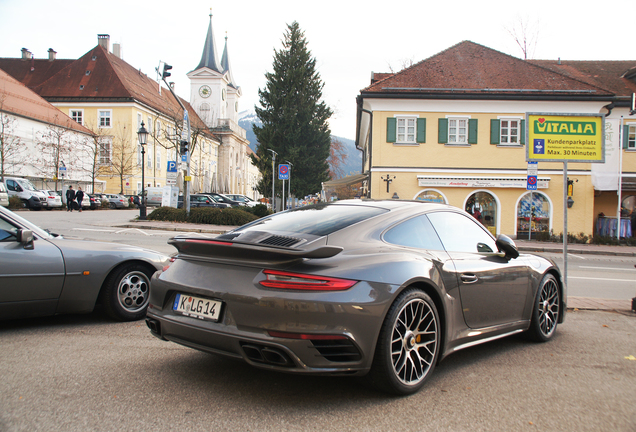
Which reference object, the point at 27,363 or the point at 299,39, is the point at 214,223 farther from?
the point at 299,39

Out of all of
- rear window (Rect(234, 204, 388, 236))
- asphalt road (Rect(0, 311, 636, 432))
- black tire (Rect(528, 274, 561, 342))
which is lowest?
asphalt road (Rect(0, 311, 636, 432))

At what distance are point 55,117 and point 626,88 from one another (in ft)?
165

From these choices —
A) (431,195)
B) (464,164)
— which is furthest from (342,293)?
(464,164)

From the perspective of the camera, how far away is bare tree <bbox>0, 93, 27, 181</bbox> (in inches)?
1614

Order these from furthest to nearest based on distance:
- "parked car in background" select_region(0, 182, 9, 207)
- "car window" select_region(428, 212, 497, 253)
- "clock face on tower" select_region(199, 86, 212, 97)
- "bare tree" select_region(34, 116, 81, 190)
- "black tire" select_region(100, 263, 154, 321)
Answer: "clock face on tower" select_region(199, 86, 212, 97) → "bare tree" select_region(34, 116, 81, 190) → "parked car in background" select_region(0, 182, 9, 207) → "black tire" select_region(100, 263, 154, 321) → "car window" select_region(428, 212, 497, 253)

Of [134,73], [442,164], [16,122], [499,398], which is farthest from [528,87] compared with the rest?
[134,73]

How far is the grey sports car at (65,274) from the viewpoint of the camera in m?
4.55

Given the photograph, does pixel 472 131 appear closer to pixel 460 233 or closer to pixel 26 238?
pixel 460 233

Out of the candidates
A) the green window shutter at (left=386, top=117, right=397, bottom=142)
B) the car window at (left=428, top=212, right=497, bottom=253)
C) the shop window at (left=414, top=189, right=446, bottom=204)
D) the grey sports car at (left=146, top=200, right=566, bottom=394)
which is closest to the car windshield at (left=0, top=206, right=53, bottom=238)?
the grey sports car at (left=146, top=200, right=566, bottom=394)

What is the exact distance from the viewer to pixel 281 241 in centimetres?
332

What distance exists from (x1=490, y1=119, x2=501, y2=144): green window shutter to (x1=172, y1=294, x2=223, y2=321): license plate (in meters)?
25.6

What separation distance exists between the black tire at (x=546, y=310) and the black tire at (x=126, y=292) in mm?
4039

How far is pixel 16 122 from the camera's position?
44906 mm

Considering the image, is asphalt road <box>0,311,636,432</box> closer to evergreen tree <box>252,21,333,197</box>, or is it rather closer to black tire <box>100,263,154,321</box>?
black tire <box>100,263,154,321</box>
